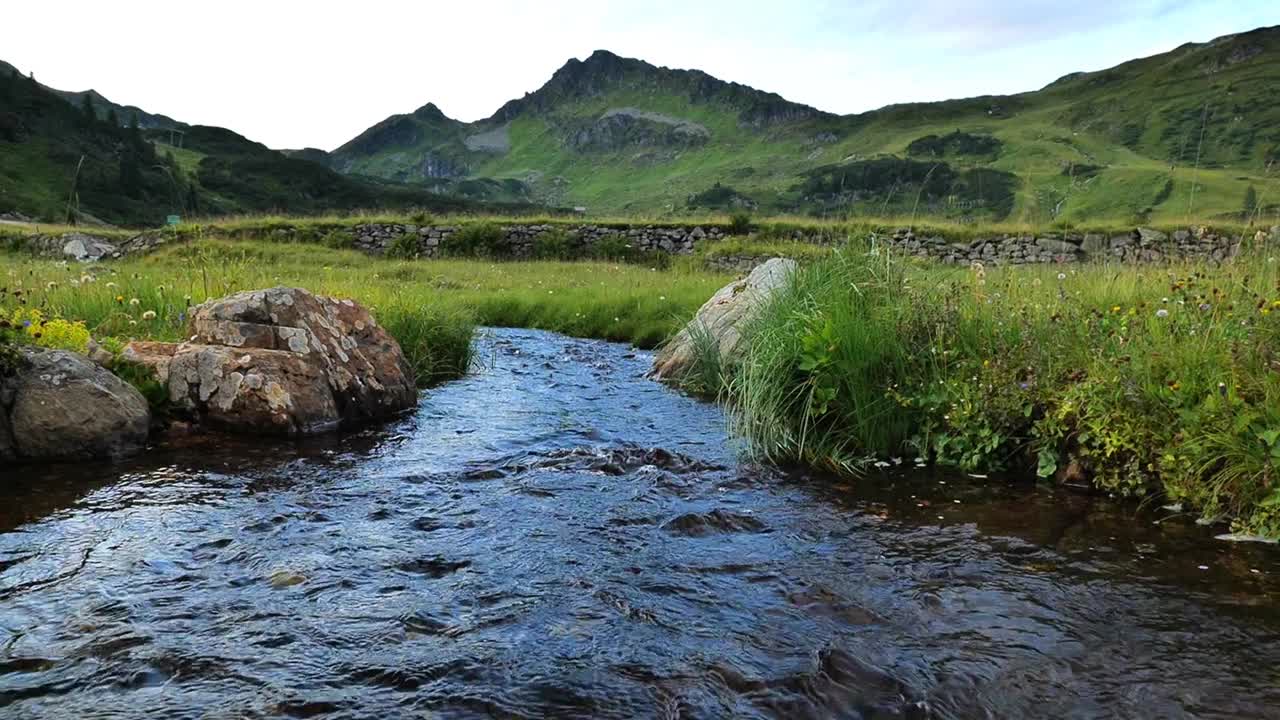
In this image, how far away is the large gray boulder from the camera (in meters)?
6.10

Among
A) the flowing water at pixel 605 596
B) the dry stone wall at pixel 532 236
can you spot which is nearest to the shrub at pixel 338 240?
the dry stone wall at pixel 532 236

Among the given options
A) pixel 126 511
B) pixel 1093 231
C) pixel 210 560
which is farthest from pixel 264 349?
pixel 1093 231

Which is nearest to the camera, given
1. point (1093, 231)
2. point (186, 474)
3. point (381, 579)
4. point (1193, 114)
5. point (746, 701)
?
point (746, 701)

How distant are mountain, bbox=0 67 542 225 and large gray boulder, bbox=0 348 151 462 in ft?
308

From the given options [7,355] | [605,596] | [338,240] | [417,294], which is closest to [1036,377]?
[605,596]

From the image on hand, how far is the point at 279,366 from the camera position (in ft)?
24.5

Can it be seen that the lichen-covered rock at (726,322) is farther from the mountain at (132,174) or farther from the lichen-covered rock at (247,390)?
the mountain at (132,174)

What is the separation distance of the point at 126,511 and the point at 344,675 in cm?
288

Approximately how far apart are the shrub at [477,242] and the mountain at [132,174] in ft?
229

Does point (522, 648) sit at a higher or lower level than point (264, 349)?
lower

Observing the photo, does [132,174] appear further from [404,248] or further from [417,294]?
[417,294]

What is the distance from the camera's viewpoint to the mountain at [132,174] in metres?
106

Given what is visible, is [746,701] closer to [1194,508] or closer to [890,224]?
[1194,508]

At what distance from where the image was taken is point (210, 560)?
4.29 metres
